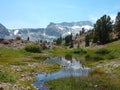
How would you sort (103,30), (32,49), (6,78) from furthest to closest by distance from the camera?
1. (103,30)
2. (32,49)
3. (6,78)

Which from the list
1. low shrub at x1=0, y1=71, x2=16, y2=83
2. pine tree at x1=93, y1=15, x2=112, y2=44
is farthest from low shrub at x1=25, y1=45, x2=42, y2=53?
low shrub at x1=0, y1=71, x2=16, y2=83

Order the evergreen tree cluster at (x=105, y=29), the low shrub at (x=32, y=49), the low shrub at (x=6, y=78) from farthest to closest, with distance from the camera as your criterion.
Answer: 1. the evergreen tree cluster at (x=105, y=29)
2. the low shrub at (x=32, y=49)
3. the low shrub at (x=6, y=78)

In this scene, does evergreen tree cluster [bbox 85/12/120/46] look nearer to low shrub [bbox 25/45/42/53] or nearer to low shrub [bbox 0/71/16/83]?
low shrub [bbox 25/45/42/53]

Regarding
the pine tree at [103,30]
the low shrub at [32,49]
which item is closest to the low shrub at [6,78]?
the low shrub at [32,49]

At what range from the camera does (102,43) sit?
584ft

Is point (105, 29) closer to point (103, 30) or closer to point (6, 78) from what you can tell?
point (103, 30)

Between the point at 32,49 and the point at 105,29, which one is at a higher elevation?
the point at 105,29

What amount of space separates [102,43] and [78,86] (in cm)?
14217

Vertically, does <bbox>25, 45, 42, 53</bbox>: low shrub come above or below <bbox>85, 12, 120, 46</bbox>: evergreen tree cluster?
below

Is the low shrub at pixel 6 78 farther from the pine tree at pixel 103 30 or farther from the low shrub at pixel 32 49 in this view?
the pine tree at pixel 103 30

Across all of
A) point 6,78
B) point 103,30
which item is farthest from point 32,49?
point 6,78

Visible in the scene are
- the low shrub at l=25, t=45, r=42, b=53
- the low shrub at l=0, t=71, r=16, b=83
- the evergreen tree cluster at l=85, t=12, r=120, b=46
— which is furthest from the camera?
the evergreen tree cluster at l=85, t=12, r=120, b=46

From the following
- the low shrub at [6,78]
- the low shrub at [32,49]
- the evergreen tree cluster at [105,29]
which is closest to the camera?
the low shrub at [6,78]

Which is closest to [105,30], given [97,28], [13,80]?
[97,28]
